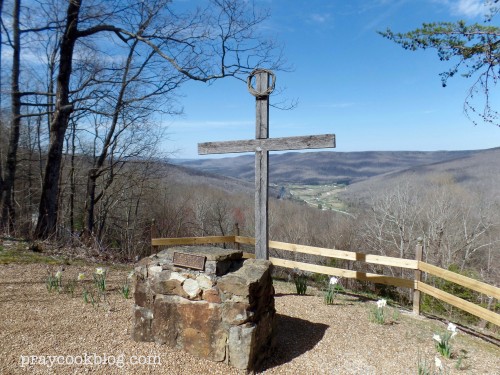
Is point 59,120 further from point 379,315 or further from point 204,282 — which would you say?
point 379,315

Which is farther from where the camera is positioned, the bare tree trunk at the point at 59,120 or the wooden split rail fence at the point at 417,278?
the bare tree trunk at the point at 59,120

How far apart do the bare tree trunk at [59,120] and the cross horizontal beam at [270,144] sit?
597cm

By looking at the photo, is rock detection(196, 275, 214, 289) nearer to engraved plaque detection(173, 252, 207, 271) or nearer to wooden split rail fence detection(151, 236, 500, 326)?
engraved plaque detection(173, 252, 207, 271)

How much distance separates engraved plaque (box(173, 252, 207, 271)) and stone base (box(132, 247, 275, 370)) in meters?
0.06

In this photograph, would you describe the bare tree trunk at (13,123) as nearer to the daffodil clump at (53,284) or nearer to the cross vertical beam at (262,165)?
the daffodil clump at (53,284)

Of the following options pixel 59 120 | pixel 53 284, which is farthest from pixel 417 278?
pixel 59 120

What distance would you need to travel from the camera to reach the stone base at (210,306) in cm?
354

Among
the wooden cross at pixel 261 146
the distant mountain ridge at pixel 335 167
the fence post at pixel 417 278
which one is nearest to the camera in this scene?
the wooden cross at pixel 261 146

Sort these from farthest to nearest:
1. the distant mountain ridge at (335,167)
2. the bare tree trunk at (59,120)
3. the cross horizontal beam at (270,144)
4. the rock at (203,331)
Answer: the distant mountain ridge at (335,167) → the bare tree trunk at (59,120) → the cross horizontal beam at (270,144) → the rock at (203,331)

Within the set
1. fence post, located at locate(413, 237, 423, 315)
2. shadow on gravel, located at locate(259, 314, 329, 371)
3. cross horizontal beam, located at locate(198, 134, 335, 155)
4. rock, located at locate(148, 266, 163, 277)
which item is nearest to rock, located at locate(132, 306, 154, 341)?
rock, located at locate(148, 266, 163, 277)

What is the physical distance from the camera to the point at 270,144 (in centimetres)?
512

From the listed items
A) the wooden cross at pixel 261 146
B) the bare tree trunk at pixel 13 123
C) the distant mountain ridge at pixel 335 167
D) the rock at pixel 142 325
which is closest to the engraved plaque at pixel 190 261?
the rock at pixel 142 325

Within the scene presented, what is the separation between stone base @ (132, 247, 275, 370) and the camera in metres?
3.54

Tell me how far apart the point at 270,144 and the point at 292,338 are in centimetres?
264
